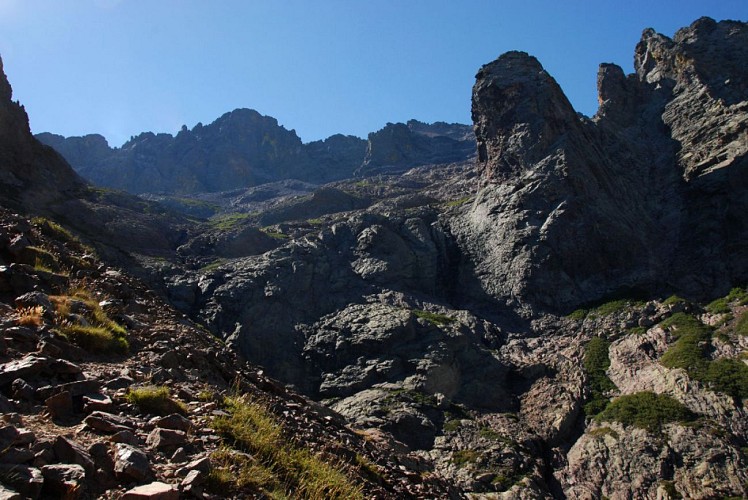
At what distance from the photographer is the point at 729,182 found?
71875 millimetres

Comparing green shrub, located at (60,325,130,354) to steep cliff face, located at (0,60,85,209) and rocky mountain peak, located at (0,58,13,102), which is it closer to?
steep cliff face, located at (0,60,85,209)

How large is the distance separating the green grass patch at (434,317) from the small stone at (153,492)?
55.0m

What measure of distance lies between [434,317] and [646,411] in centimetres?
2544

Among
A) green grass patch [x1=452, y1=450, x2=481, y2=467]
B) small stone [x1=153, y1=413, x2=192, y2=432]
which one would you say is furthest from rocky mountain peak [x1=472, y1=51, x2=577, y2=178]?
small stone [x1=153, y1=413, x2=192, y2=432]

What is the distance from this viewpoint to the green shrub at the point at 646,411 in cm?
4196

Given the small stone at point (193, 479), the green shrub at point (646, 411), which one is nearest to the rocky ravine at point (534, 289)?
the green shrub at point (646, 411)

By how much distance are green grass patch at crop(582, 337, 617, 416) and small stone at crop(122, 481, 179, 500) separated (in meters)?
47.3

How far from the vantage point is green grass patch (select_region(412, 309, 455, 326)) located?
61438 mm

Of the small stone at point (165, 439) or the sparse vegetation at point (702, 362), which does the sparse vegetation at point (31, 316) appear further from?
the sparse vegetation at point (702, 362)

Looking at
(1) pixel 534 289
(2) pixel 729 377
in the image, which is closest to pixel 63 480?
(2) pixel 729 377

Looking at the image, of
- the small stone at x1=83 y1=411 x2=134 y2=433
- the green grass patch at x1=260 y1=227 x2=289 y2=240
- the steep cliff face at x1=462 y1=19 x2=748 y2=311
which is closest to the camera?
the small stone at x1=83 y1=411 x2=134 y2=433

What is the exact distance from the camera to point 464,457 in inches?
1645

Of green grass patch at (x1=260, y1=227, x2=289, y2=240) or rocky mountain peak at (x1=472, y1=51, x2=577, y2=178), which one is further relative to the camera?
green grass patch at (x1=260, y1=227, x2=289, y2=240)

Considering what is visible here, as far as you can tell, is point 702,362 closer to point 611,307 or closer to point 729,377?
point 729,377
